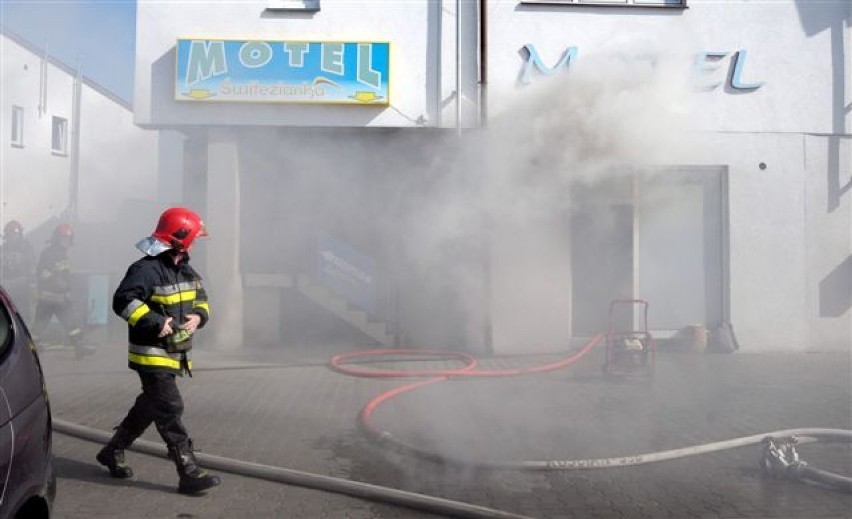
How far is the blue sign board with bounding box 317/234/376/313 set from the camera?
8.73 m

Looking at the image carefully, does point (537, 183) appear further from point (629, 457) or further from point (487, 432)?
point (629, 457)

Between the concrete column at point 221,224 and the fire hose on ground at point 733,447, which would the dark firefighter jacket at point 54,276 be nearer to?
the concrete column at point 221,224

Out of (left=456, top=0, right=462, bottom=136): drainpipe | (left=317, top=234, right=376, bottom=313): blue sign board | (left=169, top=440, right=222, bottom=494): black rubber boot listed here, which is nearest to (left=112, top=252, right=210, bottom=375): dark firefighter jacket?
(left=169, top=440, right=222, bottom=494): black rubber boot

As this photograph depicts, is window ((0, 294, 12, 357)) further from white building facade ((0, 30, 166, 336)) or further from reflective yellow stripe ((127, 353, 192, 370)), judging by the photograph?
white building facade ((0, 30, 166, 336))

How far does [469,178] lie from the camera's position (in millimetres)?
7078

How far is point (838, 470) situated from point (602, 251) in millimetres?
5039

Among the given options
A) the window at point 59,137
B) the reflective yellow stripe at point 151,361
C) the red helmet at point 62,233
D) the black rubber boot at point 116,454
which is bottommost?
the black rubber boot at point 116,454

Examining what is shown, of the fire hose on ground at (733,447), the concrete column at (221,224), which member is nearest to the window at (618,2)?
the concrete column at (221,224)

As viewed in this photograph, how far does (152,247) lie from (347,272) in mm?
5335

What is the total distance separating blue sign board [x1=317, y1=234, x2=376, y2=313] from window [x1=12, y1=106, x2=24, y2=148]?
8182 millimetres

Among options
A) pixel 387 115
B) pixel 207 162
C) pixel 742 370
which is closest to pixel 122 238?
pixel 207 162

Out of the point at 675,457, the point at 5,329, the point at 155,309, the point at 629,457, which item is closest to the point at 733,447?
the point at 675,457

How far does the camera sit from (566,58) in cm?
804

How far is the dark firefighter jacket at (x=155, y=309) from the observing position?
342 cm
